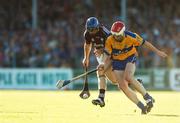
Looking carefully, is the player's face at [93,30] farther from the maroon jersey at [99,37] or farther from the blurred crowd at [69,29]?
the blurred crowd at [69,29]

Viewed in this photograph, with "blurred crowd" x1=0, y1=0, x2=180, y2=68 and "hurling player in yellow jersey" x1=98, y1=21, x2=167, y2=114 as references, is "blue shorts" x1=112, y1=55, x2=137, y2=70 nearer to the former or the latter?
"hurling player in yellow jersey" x1=98, y1=21, x2=167, y2=114

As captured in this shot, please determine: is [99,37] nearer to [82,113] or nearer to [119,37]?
[119,37]

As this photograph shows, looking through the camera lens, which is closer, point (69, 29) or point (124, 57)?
point (124, 57)

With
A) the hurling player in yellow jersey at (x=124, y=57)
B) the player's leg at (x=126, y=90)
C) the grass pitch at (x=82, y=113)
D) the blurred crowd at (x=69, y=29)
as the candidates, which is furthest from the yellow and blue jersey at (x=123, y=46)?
the blurred crowd at (x=69, y=29)

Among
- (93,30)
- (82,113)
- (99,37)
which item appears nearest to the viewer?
(82,113)

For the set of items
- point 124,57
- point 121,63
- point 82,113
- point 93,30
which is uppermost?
point 93,30

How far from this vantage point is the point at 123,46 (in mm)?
16250

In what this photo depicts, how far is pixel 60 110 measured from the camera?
17953mm

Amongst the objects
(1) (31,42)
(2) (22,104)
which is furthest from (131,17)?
(2) (22,104)

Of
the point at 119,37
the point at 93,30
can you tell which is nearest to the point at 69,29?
the point at 93,30

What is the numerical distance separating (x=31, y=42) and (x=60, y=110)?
18137mm

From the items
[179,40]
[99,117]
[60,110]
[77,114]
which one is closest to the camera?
[99,117]

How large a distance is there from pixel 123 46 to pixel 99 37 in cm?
192

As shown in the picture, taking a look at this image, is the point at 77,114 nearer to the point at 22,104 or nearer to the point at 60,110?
the point at 60,110
